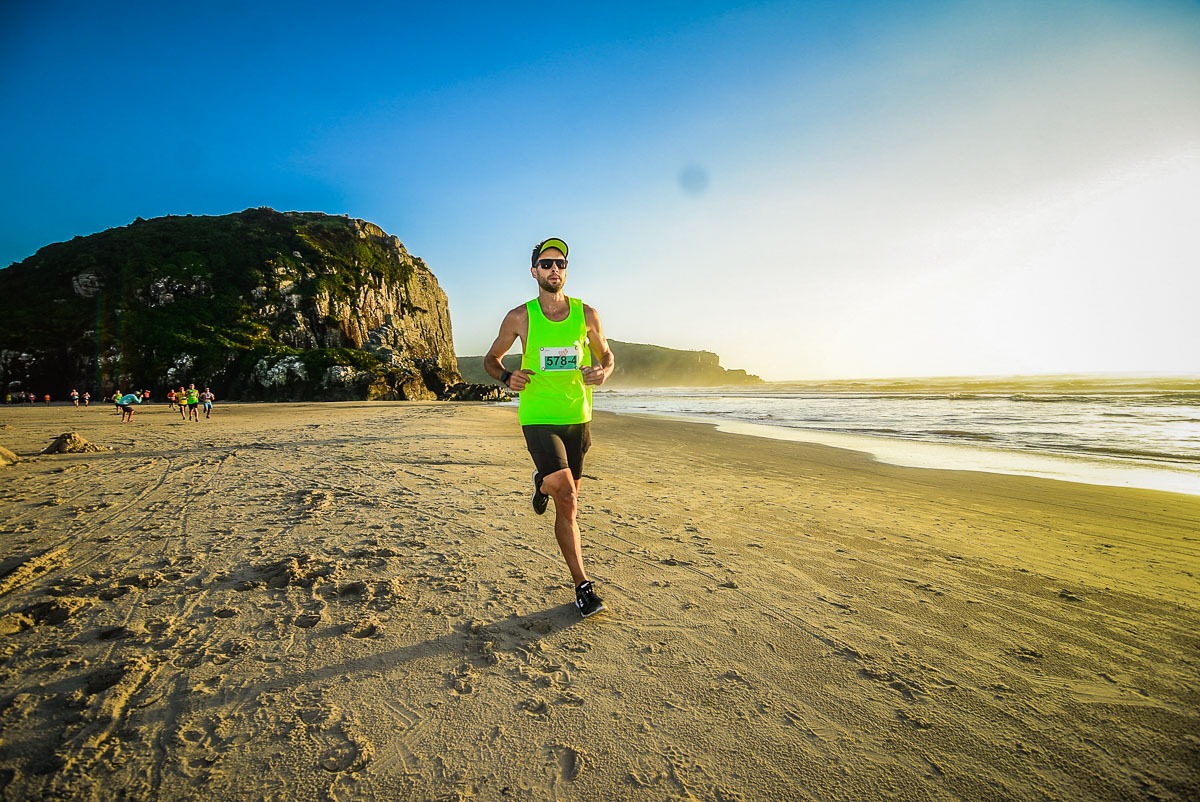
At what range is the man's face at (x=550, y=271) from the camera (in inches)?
153

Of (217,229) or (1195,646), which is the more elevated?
(217,229)

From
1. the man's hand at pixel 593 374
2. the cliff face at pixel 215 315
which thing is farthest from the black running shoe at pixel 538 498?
the cliff face at pixel 215 315

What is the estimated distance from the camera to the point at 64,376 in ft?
144

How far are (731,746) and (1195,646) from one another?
3555mm

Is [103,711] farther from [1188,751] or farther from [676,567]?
[1188,751]

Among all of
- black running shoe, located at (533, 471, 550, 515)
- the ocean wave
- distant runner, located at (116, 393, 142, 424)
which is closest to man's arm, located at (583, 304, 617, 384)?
black running shoe, located at (533, 471, 550, 515)

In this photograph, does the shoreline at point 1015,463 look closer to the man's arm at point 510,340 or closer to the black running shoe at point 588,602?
the black running shoe at point 588,602

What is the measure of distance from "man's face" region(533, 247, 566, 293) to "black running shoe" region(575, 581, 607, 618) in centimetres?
237

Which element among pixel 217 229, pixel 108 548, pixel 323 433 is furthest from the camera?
pixel 217 229

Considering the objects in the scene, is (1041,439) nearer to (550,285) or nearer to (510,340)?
(550,285)

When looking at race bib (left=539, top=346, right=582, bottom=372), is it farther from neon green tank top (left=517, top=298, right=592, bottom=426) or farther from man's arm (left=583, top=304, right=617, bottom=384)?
A: man's arm (left=583, top=304, right=617, bottom=384)

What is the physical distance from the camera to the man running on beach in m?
Result: 3.71

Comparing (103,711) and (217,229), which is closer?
(103,711)

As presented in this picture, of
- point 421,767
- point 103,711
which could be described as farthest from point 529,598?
point 103,711
